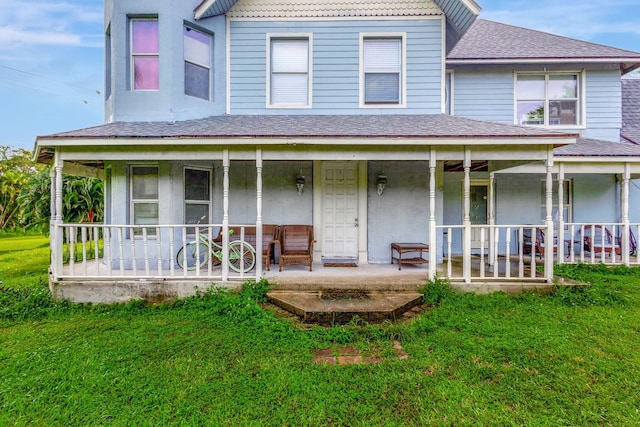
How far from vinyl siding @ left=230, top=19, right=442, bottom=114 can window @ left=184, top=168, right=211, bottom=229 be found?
184 centimetres

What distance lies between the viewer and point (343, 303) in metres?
5.13

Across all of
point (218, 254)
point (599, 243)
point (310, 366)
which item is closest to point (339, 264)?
point (218, 254)

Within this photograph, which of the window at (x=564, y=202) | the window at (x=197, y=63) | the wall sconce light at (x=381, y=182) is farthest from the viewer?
the window at (x=564, y=202)

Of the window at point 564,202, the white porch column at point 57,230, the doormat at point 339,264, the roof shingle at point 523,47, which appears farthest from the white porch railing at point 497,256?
the white porch column at point 57,230

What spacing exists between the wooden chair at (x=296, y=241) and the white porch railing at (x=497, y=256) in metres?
2.69

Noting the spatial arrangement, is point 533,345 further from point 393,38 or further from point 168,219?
point 393,38

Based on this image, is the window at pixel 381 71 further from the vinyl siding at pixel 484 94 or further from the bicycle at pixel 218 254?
the bicycle at pixel 218 254

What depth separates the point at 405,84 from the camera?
782 centimetres

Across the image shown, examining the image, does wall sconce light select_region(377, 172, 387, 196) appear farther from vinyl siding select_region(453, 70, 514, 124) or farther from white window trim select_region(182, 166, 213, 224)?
white window trim select_region(182, 166, 213, 224)

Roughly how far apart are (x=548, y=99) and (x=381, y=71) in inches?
210

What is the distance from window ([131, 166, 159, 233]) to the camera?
22.5 feet

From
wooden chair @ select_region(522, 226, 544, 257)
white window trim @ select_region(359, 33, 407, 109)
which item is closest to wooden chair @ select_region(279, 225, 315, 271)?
white window trim @ select_region(359, 33, 407, 109)

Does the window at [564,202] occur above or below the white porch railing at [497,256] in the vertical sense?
above

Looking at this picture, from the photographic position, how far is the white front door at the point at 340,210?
7715mm
